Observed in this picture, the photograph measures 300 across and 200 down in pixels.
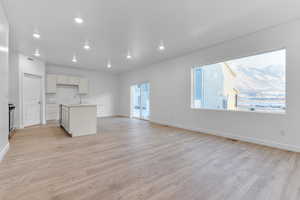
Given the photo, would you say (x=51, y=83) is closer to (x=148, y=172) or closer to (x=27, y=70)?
(x=27, y=70)

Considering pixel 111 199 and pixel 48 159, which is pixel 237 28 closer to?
pixel 111 199

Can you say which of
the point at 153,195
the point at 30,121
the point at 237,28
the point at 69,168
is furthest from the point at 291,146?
the point at 30,121

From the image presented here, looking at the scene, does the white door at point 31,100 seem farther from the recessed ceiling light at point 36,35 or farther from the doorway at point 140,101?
the doorway at point 140,101

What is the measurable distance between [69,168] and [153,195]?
1497mm

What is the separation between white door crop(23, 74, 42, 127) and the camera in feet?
17.7

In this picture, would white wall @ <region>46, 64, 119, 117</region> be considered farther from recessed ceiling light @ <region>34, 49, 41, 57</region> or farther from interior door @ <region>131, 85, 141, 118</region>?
recessed ceiling light @ <region>34, 49, 41, 57</region>

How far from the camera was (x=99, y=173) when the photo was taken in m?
2.08

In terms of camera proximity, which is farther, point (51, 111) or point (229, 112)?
point (51, 111)

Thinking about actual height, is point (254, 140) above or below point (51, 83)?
below

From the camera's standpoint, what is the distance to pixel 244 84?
3.87 meters

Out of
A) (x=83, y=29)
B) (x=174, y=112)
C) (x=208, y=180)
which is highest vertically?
(x=83, y=29)

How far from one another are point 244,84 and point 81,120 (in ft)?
16.4

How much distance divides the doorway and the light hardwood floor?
4170 mm

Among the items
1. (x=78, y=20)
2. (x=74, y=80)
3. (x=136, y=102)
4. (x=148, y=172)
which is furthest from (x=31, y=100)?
(x=148, y=172)
